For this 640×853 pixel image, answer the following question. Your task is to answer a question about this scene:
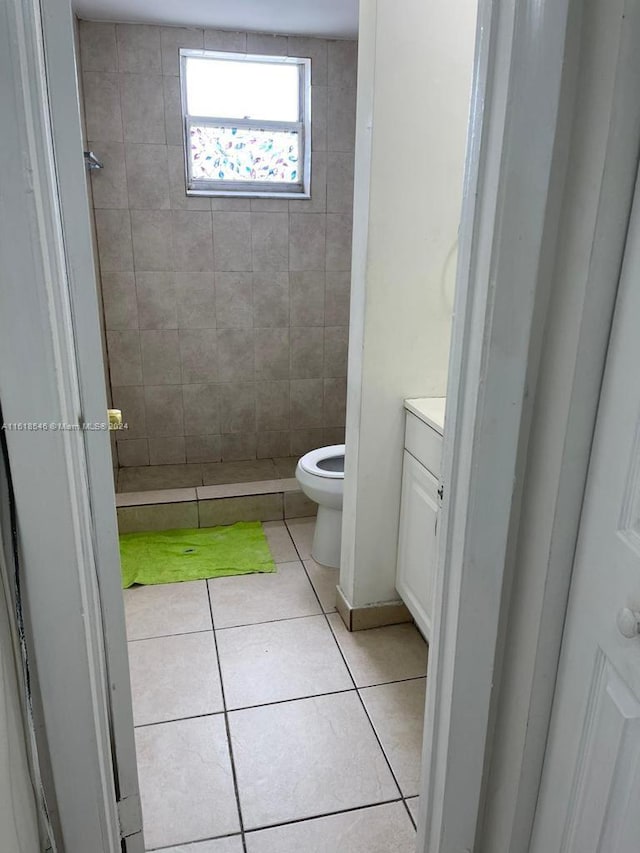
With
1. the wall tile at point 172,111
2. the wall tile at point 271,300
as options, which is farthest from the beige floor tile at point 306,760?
the wall tile at point 172,111

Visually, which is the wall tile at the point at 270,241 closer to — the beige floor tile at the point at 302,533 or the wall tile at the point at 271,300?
the wall tile at the point at 271,300

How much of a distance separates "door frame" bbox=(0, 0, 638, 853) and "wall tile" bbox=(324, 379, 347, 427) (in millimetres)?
2484

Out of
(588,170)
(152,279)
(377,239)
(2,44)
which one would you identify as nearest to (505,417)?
(588,170)

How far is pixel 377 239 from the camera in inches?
70.8

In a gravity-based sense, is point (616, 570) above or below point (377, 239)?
below

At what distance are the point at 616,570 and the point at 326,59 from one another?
9.90ft

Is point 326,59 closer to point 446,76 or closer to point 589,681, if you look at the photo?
point 446,76

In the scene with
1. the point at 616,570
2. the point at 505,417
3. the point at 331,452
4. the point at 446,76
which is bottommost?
Answer: the point at 331,452

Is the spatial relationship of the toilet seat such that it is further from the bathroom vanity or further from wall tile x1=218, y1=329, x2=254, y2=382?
wall tile x1=218, y1=329, x2=254, y2=382

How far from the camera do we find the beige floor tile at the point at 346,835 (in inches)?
54.6

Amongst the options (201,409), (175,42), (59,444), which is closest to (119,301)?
(201,409)

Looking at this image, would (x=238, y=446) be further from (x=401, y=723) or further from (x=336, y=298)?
(x=401, y=723)

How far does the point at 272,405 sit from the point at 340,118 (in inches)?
A: 61.6

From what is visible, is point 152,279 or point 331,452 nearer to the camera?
point 331,452
